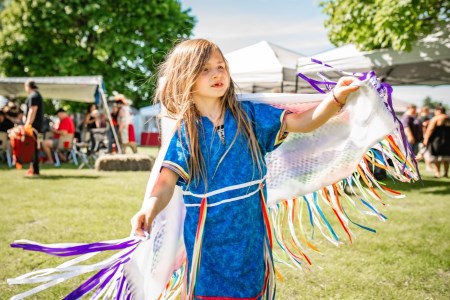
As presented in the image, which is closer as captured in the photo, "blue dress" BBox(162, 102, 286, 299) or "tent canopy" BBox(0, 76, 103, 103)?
"blue dress" BBox(162, 102, 286, 299)

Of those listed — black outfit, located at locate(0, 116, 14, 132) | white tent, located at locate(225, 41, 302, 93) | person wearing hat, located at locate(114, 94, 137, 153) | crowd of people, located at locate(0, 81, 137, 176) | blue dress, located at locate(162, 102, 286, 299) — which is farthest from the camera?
person wearing hat, located at locate(114, 94, 137, 153)

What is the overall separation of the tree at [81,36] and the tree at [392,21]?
12.6m

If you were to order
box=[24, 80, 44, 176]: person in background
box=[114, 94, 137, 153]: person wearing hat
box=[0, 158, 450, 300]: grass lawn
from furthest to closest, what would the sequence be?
box=[114, 94, 137, 153]: person wearing hat
box=[24, 80, 44, 176]: person in background
box=[0, 158, 450, 300]: grass lawn

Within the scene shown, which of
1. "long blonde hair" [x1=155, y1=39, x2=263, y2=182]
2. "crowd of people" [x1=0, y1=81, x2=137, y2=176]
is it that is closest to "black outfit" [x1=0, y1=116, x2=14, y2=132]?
"crowd of people" [x1=0, y1=81, x2=137, y2=176]

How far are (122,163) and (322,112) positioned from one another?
9.15 meters

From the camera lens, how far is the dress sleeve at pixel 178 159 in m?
1.76

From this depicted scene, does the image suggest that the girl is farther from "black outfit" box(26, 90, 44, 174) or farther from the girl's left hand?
"black outfit" box(26, 90, 44, 174)

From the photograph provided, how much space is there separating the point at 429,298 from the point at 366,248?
113 centimetres

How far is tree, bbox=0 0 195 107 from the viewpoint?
64.0 feet

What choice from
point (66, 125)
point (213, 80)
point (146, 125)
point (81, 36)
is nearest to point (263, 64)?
point (66, 125)

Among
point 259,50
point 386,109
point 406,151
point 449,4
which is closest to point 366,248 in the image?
point 406,151

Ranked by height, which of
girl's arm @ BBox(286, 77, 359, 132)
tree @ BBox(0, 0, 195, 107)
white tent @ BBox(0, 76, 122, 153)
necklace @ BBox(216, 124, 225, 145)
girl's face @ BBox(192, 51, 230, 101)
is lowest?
necklace @ BBox(216, 124, 225, 145)

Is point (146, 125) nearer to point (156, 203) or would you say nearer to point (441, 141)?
point (441, 141)

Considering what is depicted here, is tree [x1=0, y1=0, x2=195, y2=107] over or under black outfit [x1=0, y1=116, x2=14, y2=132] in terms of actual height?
over
